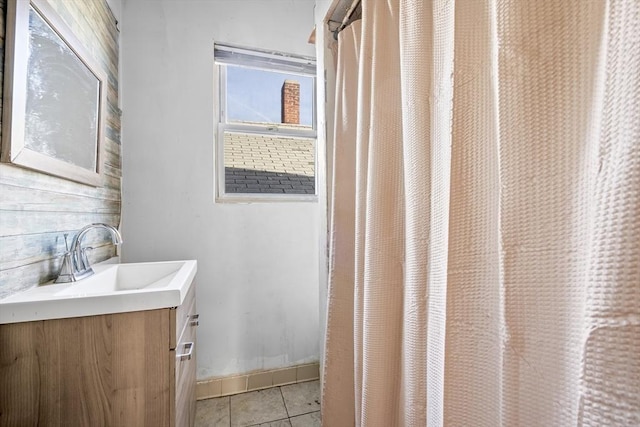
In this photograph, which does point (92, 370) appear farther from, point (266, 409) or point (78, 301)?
point (266, 409)

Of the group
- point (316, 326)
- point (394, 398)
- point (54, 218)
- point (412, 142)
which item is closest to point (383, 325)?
point (394, 398)

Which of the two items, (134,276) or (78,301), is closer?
(78,301)

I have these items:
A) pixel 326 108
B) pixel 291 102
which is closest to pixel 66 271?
pixel 326 108

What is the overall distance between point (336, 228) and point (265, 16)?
5.48 ft

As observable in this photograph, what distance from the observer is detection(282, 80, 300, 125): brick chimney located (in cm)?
208

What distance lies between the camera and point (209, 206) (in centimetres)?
180

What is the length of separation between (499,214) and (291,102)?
1.87 meters

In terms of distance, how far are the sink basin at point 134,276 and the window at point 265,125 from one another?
620 mm

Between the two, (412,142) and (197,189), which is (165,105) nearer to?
(197,189)

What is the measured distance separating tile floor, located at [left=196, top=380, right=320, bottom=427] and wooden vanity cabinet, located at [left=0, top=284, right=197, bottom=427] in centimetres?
90

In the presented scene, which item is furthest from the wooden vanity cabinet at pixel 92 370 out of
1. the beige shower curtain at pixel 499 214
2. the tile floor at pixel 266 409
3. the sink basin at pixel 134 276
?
the tile floor at pixel 266 409

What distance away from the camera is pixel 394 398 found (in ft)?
2.64

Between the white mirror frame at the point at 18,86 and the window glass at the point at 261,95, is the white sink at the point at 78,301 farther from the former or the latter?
the window glass at the point at 261,95

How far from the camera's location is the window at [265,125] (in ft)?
6.28
